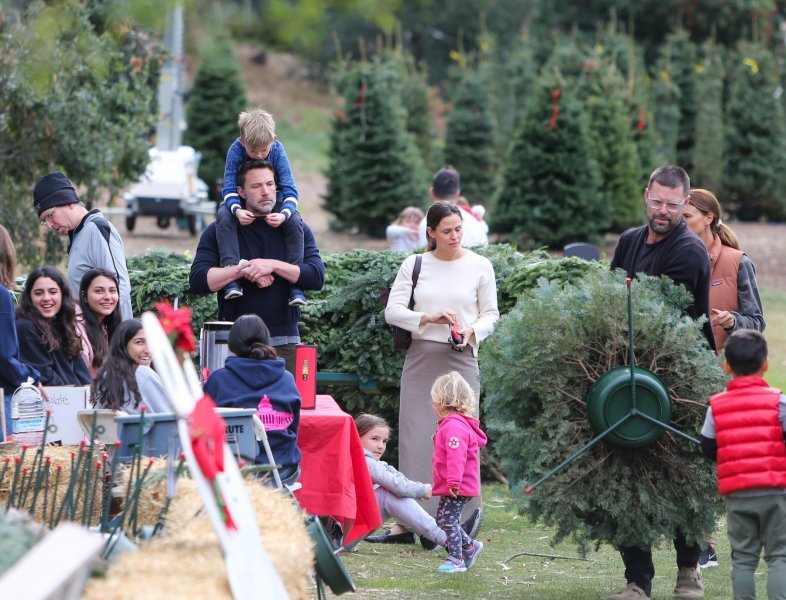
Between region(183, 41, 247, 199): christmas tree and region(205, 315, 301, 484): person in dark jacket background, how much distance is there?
2375 cm

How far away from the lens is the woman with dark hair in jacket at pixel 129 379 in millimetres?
6305

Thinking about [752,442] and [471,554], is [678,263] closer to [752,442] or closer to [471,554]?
[752,442]

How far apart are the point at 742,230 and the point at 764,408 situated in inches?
1002

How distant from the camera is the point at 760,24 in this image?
3916cm

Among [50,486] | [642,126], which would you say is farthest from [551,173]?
[50,486]

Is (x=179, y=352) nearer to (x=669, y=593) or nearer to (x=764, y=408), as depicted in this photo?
(x=764, y=408)

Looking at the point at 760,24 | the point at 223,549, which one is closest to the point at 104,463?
the point at 223,549

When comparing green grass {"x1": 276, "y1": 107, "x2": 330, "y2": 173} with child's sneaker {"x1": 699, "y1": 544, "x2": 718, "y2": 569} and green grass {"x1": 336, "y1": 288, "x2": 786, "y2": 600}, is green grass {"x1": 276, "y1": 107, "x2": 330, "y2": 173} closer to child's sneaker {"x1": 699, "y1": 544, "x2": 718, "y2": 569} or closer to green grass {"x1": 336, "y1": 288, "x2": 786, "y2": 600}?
green grass {"x1": 336, "y1": 288, "x2": 786, "y2": 600}

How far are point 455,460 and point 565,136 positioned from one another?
16207 mm

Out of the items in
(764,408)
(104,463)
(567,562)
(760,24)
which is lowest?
(567,562)

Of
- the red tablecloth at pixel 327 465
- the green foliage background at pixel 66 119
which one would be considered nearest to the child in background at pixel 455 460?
the red tablecloth at pixel 327 465

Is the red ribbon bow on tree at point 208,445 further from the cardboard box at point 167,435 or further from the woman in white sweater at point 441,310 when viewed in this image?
the woman in white sweater at point 441,310

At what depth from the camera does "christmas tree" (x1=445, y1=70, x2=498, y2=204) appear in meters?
27.7

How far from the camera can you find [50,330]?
22.4 ft
